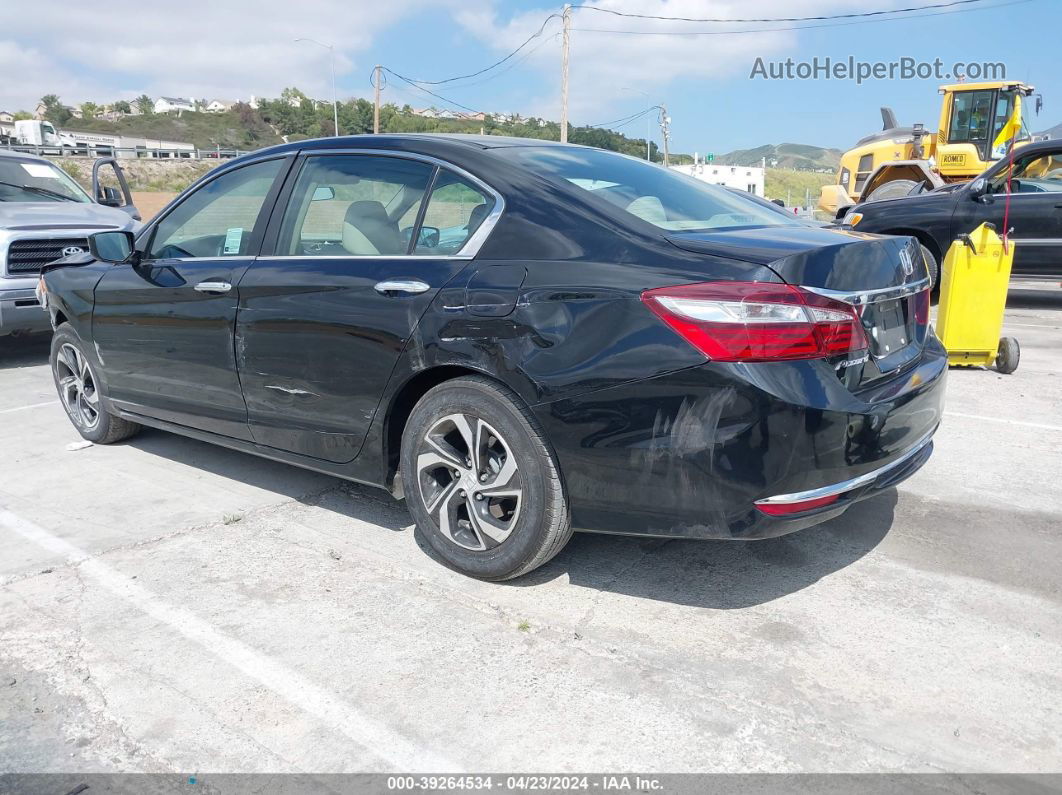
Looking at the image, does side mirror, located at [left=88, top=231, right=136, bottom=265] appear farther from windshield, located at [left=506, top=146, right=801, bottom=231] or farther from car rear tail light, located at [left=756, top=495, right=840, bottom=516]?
car rear tail light, located at [left=756, top=495, right=840, bottom=516]

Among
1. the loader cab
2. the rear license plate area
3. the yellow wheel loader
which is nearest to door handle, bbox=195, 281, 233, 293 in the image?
the rear license plate area

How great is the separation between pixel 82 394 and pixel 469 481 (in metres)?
3.32

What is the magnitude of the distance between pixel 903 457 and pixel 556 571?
4.58 feet

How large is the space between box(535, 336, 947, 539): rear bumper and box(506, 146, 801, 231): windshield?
28.8 inches

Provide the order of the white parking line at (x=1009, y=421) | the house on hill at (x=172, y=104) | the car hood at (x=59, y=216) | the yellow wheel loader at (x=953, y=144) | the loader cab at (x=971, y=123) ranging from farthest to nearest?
the house on hill at (x=172, y=104)
the loader cab at (x=971, y=123)
the yellow wheel loader at (x=953, y=144)
the car hood at (x=59, y=216)
the white parking line at (x=1009, y=421)

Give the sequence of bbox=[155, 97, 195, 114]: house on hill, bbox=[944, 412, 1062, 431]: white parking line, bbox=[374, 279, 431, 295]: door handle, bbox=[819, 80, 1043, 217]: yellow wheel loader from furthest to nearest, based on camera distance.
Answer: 1. bbox=[155, 97, 195, 114]: house on hill
2. bbox=[819, 80, 1043, 217]: yellow wheel loader
3. bbox=[944, 412, 1062, 431]: white parking line
4. bbox=[374, 279, 431, 295]: door handle

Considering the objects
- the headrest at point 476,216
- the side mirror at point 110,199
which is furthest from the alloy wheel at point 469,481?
the side mirror at point 110,199

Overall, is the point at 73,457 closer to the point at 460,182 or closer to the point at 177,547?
the point at 177,547

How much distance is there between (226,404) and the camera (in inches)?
168

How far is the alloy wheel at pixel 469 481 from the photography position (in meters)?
3.29

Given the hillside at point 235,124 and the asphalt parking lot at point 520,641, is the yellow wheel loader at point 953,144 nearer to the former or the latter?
the asphalt parking lot at point 520,641

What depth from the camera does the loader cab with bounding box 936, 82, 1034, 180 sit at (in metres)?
17.2

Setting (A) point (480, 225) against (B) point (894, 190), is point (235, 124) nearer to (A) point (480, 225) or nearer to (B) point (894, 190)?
(B) point (894, 190)

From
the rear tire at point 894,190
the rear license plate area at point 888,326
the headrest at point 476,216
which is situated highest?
the rear tire at point 894,190
